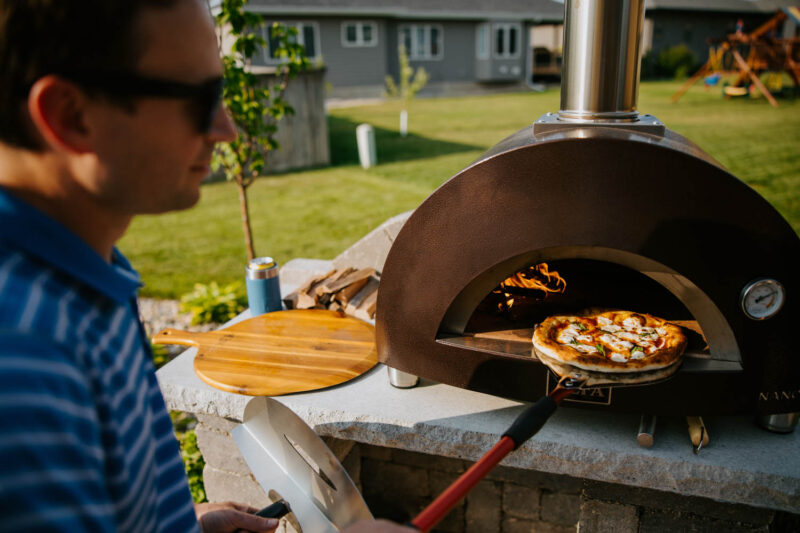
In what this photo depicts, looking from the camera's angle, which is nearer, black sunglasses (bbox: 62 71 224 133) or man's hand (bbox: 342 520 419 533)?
black sunglasses (bbox: 62 71 224 133)

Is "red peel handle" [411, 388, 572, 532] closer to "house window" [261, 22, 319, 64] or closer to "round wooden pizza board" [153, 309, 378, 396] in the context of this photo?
"round wooden pizza board" [153, 309, 378, 396]

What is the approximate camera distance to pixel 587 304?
7.23 ft

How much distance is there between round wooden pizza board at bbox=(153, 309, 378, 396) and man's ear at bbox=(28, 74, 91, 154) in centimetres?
141

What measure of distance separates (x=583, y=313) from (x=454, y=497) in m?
1.28

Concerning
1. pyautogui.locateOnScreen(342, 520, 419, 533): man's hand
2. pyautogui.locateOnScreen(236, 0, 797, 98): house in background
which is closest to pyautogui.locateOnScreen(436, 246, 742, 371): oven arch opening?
pyautogui.locateOnScreen(342, 520, 419, 533): man's hand

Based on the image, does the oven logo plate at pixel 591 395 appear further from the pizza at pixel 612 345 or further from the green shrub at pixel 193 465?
the green shrub at pixel 193 465

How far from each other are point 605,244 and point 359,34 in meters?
23.8

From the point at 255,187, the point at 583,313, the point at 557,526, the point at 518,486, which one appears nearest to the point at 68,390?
A: the point at 583,313

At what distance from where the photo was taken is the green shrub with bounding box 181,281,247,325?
174 inches

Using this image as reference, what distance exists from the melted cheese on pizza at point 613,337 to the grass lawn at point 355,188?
159 inches

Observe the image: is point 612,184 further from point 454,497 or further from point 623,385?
point 454,497

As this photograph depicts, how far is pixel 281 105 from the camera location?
4.39 m

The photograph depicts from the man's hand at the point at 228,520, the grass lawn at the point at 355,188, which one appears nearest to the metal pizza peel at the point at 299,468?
the man's hand at the point at 228,520

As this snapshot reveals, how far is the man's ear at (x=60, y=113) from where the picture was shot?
2.53 feet
